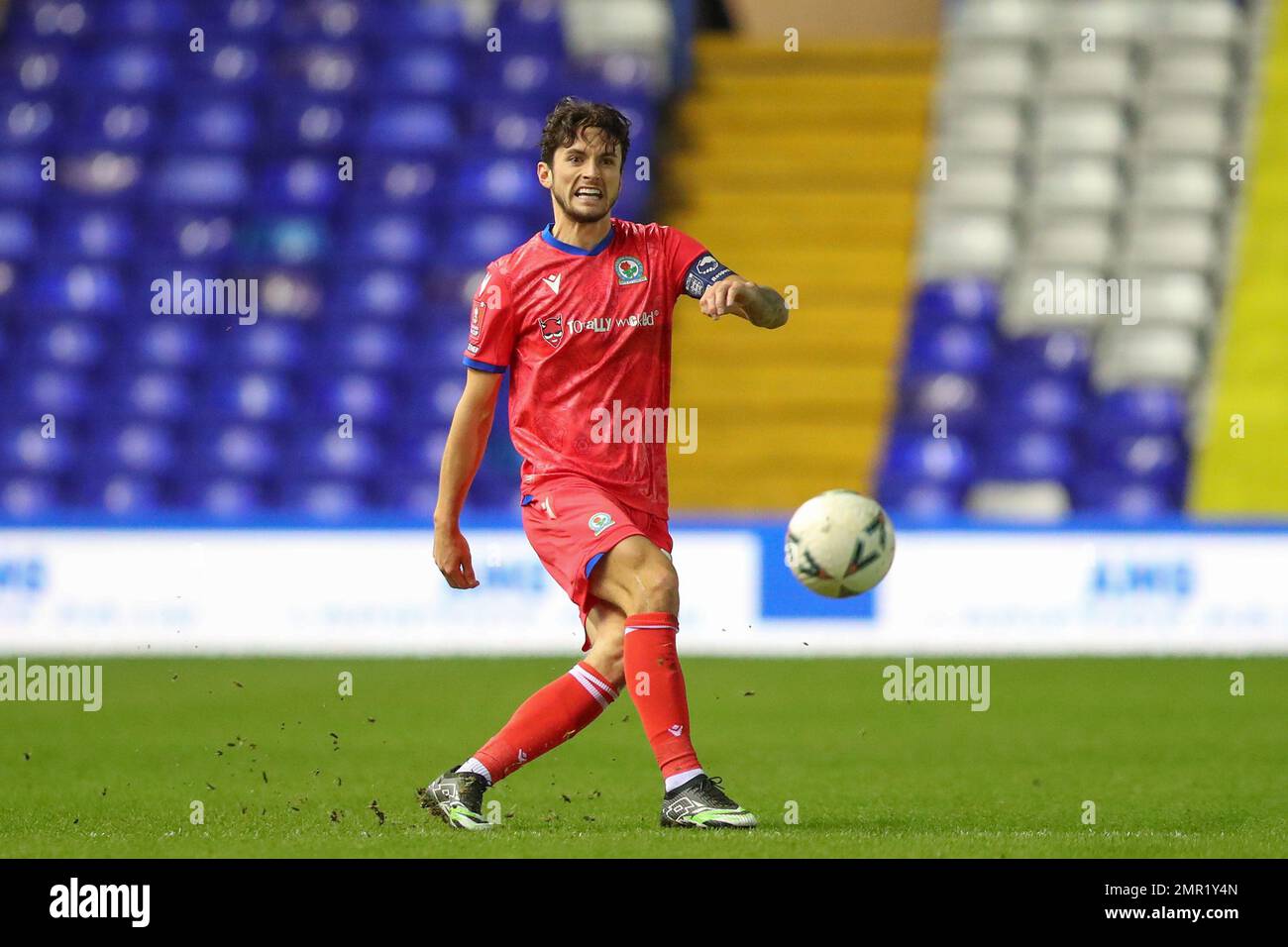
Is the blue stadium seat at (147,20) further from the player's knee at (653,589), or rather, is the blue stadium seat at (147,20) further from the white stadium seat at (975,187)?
the player's knee at (653,589)

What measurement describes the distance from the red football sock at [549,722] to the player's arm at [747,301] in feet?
3.77

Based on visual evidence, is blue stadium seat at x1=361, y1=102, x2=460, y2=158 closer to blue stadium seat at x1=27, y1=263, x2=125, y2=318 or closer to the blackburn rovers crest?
blue stadium seat at x1=27, y1=263, x2=125, y2=318

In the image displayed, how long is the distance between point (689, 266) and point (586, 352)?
407mm

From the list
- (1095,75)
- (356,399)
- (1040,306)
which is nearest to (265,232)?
(356,399)

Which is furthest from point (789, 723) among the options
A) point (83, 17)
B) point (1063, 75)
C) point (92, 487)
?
point (83, 17)

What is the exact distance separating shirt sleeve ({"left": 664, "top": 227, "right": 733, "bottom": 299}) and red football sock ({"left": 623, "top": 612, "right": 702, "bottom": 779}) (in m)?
0.98

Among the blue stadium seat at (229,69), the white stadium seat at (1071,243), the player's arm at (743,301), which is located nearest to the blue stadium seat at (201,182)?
the blue stadium seat at (229,69)

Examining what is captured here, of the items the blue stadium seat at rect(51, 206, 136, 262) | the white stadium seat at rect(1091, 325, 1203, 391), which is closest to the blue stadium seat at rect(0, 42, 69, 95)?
the blue stadium seat at rect(51, 206, 136, 262)

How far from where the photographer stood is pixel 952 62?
19.6 meters

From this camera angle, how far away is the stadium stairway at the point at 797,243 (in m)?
16.8

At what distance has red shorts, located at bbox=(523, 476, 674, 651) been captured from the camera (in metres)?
5.59

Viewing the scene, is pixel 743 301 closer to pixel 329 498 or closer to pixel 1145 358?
pixel 329 498

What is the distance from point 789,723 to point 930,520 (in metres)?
3.81

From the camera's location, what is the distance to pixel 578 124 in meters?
5.66
